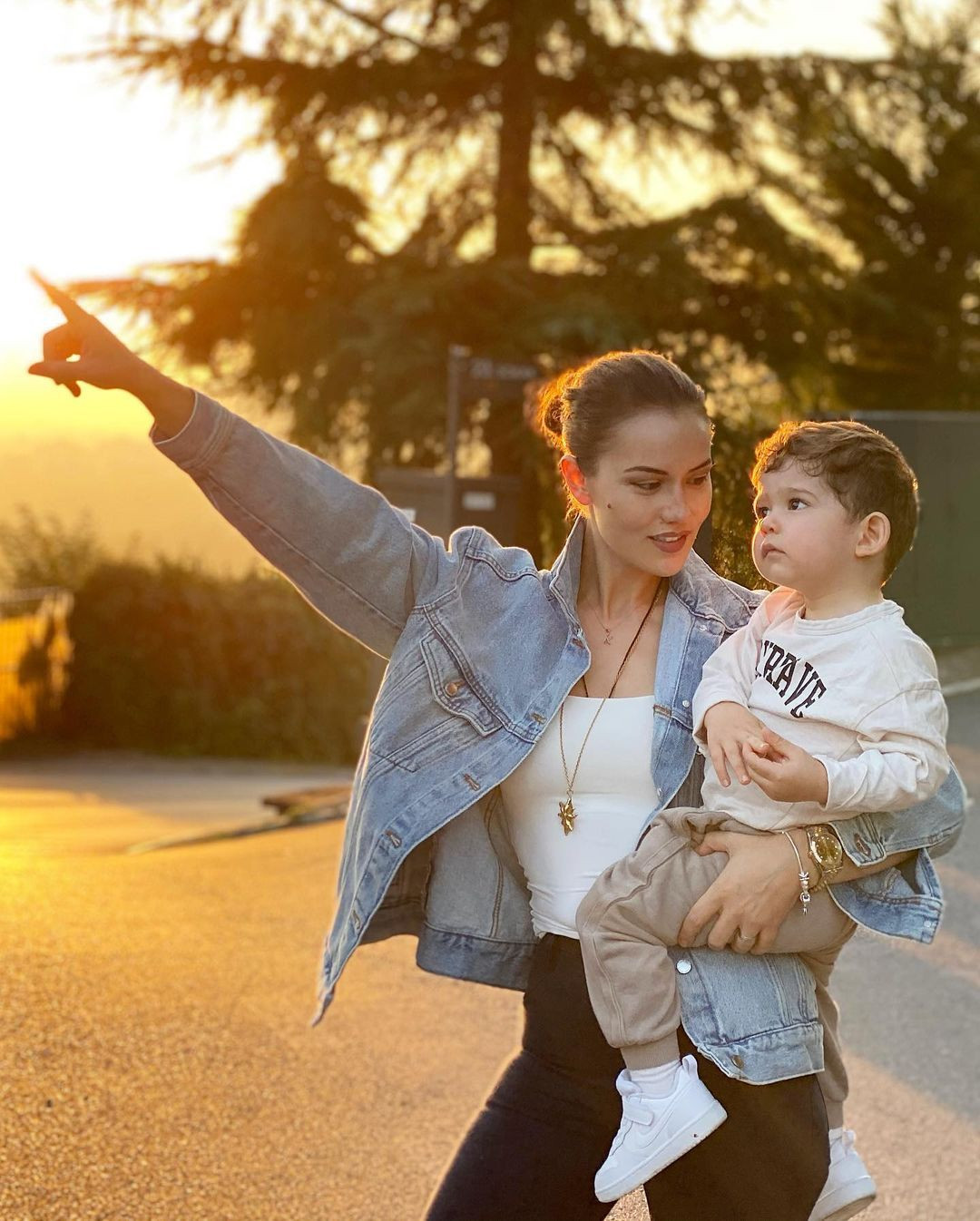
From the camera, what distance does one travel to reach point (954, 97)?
71.1 feet

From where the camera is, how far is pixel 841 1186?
2.05 m

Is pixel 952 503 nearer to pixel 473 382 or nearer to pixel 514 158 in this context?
pixel 473 382

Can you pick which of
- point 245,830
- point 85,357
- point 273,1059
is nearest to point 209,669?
point 245,830

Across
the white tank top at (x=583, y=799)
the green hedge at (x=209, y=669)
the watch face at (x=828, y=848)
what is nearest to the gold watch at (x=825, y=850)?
the watch face at (x=828, y=848)

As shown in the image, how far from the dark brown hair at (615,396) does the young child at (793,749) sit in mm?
157

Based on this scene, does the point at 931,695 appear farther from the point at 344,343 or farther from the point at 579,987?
the point at 344,343

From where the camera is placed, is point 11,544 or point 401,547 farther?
point 11,544

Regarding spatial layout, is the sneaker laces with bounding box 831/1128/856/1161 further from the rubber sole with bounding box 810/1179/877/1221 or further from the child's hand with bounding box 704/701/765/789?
the child's hand with bounding box 704/701/765/789

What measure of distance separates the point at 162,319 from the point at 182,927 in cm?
1078

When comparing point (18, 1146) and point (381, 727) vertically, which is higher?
point (381, 727)

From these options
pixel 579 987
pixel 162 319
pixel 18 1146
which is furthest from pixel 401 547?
pixel 162 319

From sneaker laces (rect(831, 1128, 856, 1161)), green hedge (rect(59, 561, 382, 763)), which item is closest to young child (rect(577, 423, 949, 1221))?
sneaker laces (rect(831, 1128, 856, 1161))

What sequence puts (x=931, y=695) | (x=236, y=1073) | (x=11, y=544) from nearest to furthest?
1. (x=931, y=695)
2. (x=236, y=1073)
3. (x=11, y=544)

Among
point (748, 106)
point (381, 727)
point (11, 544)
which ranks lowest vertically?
point (11, 544)
